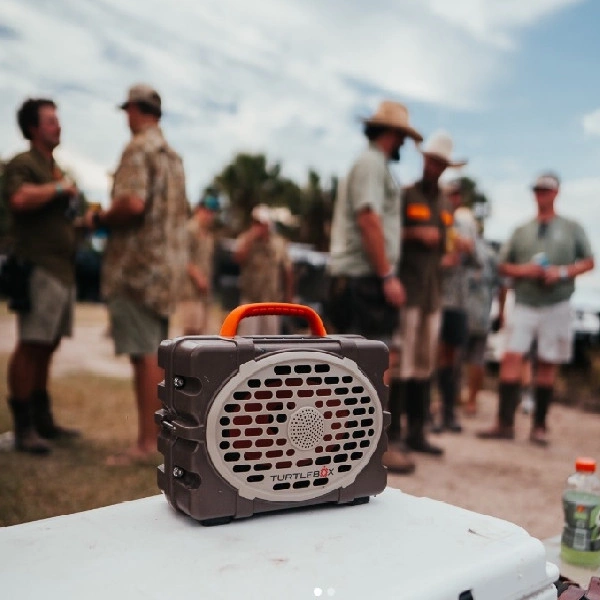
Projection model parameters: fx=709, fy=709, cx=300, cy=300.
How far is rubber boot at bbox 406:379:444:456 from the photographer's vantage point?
3.54 metres

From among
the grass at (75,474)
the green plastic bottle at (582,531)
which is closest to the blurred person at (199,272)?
the grass at (75,474)

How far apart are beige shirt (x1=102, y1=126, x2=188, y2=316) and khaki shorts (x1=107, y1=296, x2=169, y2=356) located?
0.04m

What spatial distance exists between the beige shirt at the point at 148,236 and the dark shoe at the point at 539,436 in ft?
7.58

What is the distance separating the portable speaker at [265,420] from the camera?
1.17m

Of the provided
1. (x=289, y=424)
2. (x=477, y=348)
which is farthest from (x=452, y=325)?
(x=289, y=424)

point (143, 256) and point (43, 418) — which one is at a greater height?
point (143, 256)

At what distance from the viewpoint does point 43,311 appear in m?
2.91

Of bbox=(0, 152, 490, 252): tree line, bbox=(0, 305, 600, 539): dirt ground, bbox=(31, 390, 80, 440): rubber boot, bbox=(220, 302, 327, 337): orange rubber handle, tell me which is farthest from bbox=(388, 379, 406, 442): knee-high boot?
bbox=(0, 152, 490, 252): tree line

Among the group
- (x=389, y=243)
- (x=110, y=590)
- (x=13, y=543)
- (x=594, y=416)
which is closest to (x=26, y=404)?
(x=389, y=243)

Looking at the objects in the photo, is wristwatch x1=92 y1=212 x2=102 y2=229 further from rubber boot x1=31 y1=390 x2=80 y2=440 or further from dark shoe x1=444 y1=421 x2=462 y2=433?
dark shoe x1=444 y1=421 x2=462 y2=433

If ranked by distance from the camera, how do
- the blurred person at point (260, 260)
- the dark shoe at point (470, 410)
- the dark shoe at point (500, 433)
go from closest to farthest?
the dark shoe at point (500, 433), the dark shoe at point (470, 410), the blurred person at point (260, 260)

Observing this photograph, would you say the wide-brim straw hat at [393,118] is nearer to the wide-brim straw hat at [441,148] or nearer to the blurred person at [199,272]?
the wide-brim straw hat at [441,148]

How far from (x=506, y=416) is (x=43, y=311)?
2.68m

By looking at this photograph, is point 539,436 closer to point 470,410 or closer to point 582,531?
point 470,410
